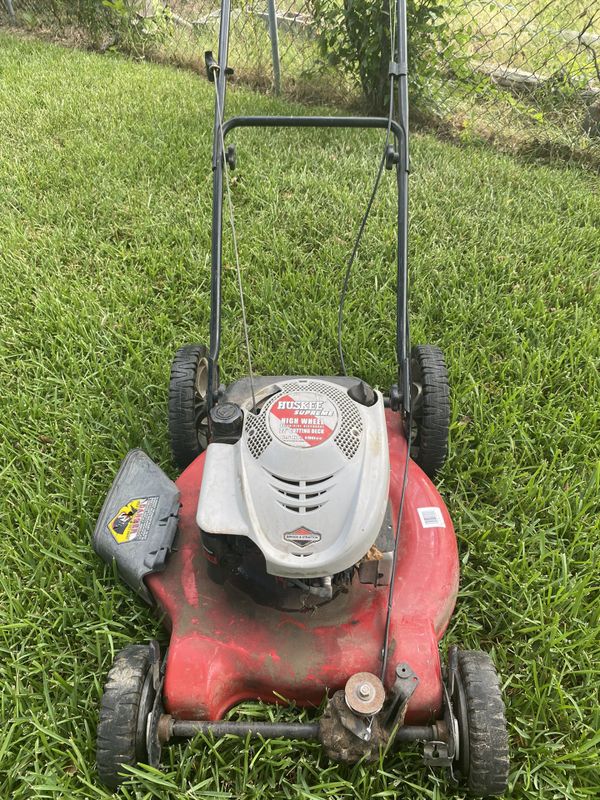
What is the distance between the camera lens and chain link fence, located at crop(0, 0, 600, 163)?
426cm

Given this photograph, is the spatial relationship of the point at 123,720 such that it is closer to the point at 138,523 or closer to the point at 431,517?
the point at 138,523

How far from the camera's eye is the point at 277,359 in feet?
8.28

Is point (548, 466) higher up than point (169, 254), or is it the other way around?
point (169, 254)

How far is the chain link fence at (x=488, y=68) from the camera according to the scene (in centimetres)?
426

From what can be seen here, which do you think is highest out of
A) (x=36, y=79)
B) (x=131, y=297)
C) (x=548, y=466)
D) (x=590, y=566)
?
(x=36, y=79)

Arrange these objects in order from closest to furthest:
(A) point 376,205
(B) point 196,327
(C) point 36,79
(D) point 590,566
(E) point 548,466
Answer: (D) point 590,566 < (E) point 548,466 < (B) point 196,327 < (A) point 376,205 < (C) point 36,79

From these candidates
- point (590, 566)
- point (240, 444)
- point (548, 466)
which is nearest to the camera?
point (240, 444)

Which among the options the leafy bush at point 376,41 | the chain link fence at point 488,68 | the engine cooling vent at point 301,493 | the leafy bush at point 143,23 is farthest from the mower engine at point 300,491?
the leafy bush at point 143,23

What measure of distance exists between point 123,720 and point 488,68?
4.85 meters

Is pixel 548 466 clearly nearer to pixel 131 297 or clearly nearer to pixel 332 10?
pixel 131 297

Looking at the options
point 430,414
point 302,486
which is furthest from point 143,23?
point 302,486

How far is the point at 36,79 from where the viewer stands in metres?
5.21

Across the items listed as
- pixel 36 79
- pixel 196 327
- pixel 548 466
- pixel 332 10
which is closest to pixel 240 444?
pixel 548 466

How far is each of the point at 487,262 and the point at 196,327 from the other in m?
1.47
